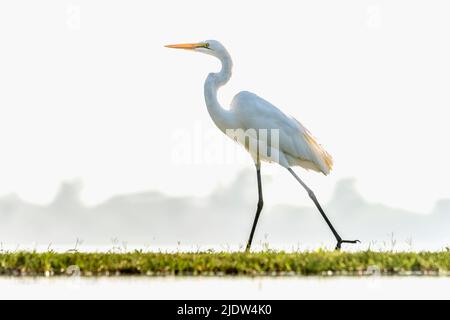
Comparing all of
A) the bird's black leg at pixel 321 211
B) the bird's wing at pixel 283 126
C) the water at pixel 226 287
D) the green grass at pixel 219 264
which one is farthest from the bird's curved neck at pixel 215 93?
the water at pixel 226 287

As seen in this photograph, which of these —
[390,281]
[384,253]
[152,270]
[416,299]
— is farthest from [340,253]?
[416,299]

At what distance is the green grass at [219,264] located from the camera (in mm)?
10148

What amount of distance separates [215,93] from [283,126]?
1.11 m

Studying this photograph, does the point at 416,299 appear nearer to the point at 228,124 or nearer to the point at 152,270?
the point at 152,270

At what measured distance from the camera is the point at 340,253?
36.7 feet

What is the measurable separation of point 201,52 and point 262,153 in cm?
179

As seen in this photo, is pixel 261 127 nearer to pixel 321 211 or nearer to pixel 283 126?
pixel 283 126

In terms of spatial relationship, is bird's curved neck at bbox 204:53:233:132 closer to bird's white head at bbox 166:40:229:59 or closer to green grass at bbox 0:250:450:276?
bird's white head at bbox 166:40:229:59

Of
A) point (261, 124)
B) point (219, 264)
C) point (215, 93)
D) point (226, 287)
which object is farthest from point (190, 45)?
point (226, 287)

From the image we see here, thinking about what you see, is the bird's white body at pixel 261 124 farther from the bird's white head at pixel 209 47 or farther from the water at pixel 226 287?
the water at pixel 226 287

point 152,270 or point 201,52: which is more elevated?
point 201,52

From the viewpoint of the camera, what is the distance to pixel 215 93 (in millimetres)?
14406

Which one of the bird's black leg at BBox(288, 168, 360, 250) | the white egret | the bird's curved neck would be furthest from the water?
the bird's curved neck
